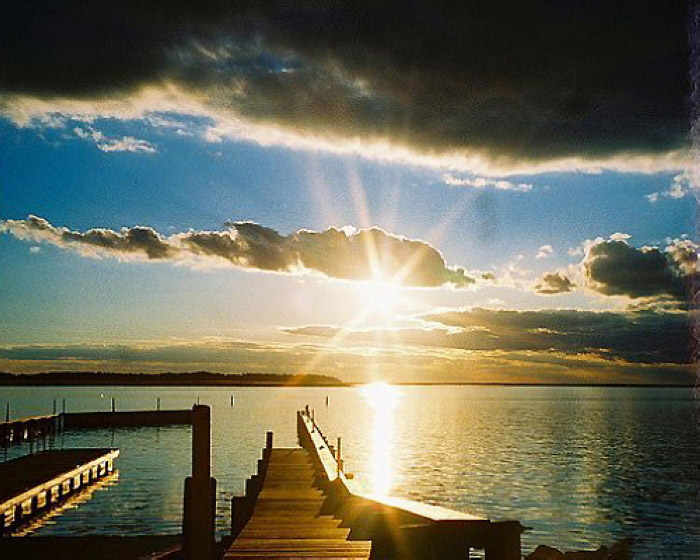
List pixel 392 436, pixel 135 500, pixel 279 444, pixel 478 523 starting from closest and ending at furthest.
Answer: pixel 478 523 → pixel 135 500 → pixel 279 444 → pixel 392 436

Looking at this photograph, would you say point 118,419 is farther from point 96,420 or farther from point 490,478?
point 490,478

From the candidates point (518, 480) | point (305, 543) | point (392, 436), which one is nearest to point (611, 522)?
point (518, 480)

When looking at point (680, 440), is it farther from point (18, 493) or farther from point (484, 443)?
point (18, 493)

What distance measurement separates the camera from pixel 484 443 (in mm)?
81188

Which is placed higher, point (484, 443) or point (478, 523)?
point (478, 523)

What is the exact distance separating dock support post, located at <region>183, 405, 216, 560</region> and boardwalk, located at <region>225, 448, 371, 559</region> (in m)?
0.60

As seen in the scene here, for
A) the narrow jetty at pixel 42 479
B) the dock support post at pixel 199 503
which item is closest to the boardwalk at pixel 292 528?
the dock support post at pixel 199 503

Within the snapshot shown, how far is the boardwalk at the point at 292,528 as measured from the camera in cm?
1191

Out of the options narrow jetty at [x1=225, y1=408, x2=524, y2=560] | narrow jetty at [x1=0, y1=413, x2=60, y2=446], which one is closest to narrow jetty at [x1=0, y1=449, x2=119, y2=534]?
narrow jetty at [x1=225, y1=408, x2=524, y2=560]

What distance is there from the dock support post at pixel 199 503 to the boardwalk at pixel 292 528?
60 centimetres

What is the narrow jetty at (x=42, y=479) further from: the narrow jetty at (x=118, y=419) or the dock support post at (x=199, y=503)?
the narrow jetty at (x=118, y=419)

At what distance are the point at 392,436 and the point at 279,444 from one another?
22.7 m

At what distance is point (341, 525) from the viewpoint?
1452cm

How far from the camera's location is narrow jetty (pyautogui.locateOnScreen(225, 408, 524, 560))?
743 cm
